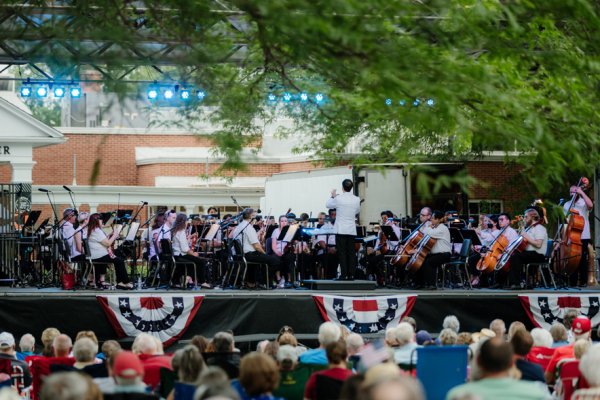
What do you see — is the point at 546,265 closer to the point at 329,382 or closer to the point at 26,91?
the point at 26,91

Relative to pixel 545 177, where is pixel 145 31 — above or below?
above

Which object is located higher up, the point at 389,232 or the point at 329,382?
the point at 389,232

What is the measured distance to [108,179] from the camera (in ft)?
148

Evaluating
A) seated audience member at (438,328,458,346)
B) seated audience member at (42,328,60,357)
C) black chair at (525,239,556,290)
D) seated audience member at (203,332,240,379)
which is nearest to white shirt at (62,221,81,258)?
seated audience member at (42,328,60,357)

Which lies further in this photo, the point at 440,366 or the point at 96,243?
the point at 96,243

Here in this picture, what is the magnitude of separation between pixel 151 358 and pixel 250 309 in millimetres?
8131

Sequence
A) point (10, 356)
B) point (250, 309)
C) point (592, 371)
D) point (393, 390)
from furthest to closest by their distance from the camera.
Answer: point (250, 309) < point (10, 356) < point (592, 371) < point (393, 390)

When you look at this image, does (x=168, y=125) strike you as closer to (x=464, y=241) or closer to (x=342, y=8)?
(x=342, y=8)

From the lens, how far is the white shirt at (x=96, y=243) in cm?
1992

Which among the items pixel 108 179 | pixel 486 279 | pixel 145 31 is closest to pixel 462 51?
pixel 145 31

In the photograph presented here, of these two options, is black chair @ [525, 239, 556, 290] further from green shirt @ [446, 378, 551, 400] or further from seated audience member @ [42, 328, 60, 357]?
green shirt @ [446, 378, 551, 400]

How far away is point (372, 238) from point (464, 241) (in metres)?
1.82

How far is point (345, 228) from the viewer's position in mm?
19766

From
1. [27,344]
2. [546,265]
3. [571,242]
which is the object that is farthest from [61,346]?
[571,242]
